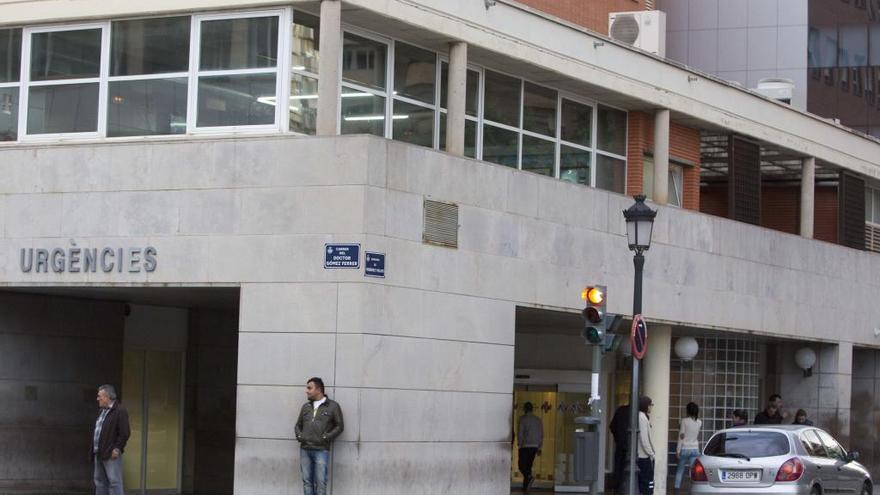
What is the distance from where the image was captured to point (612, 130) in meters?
27.5

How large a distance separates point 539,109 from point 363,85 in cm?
442

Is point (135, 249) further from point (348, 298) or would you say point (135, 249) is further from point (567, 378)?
point (567, 378)

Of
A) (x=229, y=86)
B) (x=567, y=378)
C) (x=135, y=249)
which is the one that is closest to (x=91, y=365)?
(x=135, y=249)

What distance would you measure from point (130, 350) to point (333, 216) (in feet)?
20.6

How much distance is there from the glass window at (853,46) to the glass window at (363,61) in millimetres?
23120

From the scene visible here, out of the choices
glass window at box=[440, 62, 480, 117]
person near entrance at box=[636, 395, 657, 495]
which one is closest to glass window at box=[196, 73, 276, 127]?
glass window at box=[440, 62, 480, 117]

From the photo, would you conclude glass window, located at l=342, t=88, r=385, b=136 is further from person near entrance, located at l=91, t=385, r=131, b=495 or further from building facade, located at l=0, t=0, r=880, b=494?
person near entrance, located at l=91, t=385, r=131, b=495

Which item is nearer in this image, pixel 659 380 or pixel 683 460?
pixel 683 460

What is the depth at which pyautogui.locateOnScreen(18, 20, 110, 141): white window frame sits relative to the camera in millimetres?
22078

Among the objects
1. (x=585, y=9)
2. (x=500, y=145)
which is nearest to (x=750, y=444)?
(x=500, y=145)

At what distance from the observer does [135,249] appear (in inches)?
834

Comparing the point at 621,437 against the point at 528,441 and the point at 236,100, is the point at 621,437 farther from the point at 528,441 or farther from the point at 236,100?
the point at 236,100

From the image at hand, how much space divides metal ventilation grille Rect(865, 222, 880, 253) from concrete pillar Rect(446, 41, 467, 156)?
638 inches

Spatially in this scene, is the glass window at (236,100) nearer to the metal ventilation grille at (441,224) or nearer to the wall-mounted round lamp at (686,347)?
the metal ventilation grille at (441,224)
